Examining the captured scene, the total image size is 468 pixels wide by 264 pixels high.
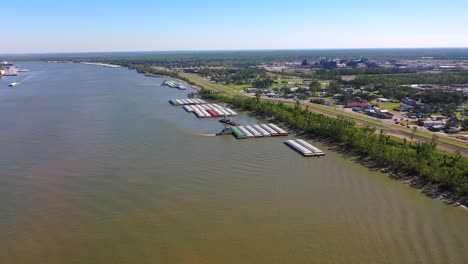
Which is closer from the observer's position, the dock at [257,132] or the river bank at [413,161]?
the river bank at [413,161]

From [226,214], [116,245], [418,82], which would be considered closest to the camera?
[116,245]

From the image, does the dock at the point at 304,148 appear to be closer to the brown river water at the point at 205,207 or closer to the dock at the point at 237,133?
the brown river water at the point at 205,207

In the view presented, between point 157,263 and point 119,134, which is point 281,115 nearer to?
point 119,134

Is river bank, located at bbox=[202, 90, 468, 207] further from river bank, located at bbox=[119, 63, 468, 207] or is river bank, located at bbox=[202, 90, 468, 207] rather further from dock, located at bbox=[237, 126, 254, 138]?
dock, located at bbox=[237, 126, 254, 138]

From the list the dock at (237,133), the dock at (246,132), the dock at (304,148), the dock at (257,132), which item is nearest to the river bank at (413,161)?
the dock at (304,148)

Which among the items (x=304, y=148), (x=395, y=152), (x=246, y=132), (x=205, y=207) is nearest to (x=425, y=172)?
(x=395, y=152)

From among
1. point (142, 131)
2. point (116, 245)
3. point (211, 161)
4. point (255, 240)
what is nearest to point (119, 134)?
point (142, 131)
